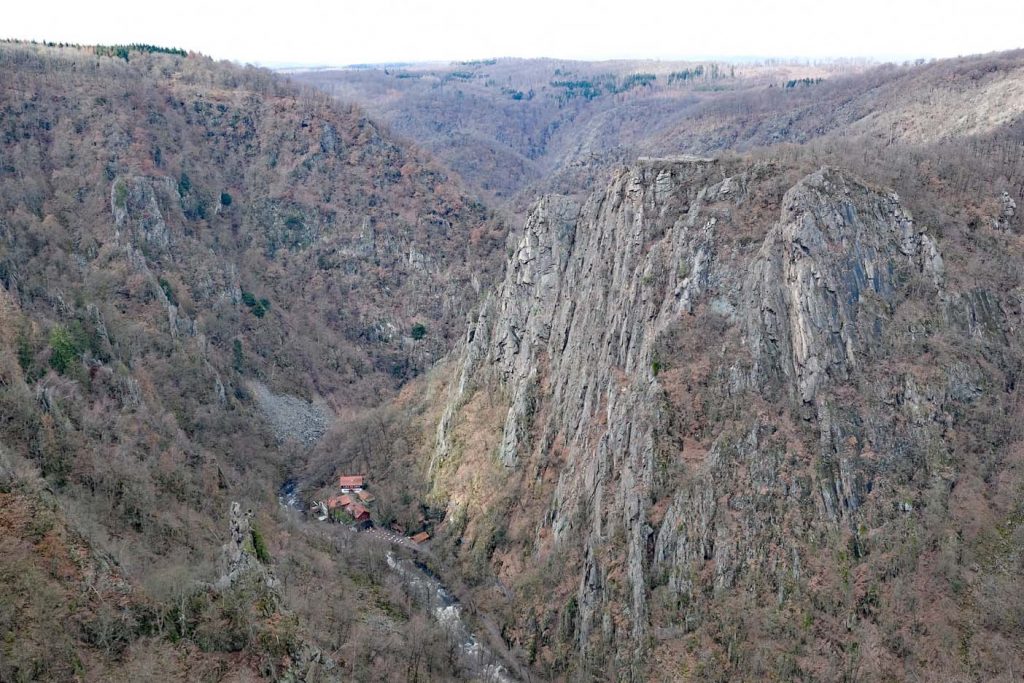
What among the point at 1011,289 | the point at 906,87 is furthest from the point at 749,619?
the point at 906,87

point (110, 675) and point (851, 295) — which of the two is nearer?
point (110, 675)

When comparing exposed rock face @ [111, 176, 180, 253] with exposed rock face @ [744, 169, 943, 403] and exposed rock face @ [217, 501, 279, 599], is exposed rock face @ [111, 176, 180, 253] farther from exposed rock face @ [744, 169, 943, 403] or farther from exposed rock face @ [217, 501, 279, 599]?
exposed rock face @ [744, 169, 943, 403]

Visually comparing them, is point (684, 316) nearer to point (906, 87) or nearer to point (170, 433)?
point (170, 433)

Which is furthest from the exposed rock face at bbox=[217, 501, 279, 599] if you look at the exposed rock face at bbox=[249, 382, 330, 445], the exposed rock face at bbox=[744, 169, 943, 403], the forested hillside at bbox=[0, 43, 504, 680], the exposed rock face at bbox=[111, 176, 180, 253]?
the exposed rock face at bbox=[111, 176, 180, 253]

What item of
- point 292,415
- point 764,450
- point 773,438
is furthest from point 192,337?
point 773,438

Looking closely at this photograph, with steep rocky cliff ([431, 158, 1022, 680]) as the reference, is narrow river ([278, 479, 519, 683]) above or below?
below

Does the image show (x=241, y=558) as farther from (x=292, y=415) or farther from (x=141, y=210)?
(x=141, y=210)

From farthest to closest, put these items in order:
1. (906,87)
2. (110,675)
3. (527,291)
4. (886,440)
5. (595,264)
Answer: (906,87) < (527,291) < (595,264) < (886,440) < (110,675)

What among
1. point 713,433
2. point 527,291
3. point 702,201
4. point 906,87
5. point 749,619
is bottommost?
point 749,619
